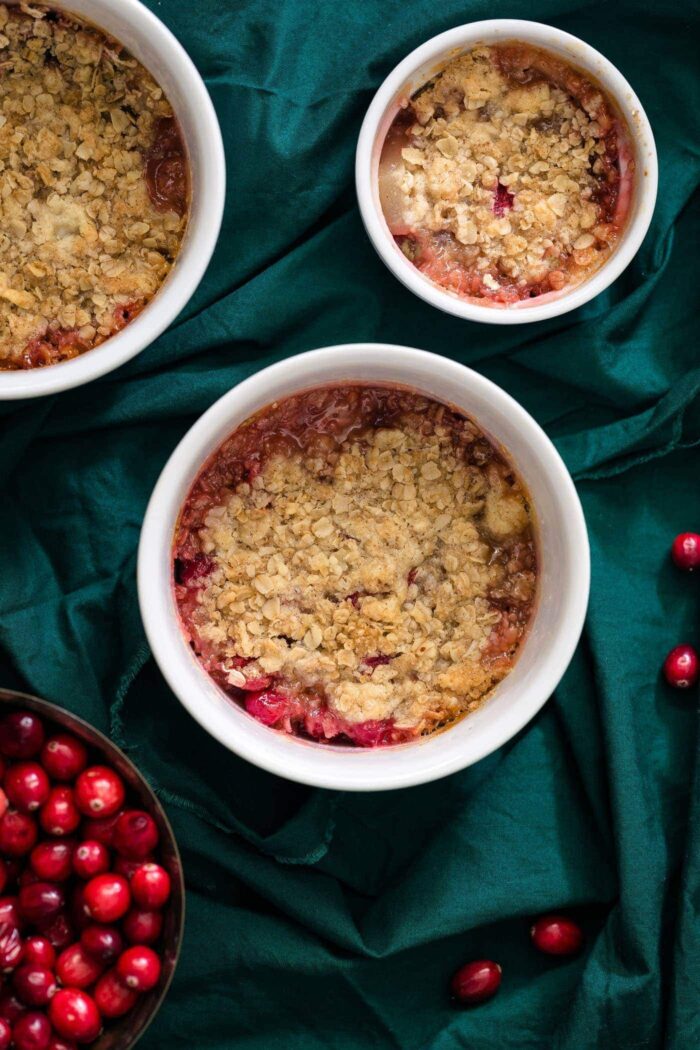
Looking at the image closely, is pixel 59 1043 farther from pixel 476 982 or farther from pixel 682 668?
pixel 682 668

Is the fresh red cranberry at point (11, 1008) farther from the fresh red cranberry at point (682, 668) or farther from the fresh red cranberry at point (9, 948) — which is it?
the fresh red cranberry at point (682, 668)

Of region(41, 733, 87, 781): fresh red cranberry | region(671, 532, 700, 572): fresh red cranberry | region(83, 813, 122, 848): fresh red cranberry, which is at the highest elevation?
region(671, 532, 700, 572): fresh red cranberry

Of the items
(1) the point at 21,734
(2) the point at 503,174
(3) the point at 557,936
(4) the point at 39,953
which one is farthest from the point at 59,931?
(2) the point at 503,174

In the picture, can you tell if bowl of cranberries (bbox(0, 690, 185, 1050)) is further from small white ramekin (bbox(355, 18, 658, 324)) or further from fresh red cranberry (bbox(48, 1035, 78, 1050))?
small white ramekin (bbox(355, 18, 658, 324))

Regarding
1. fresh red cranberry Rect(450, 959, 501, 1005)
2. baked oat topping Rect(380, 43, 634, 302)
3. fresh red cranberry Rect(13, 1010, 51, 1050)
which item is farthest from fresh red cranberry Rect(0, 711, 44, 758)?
baked oat topping Rect(380, 43, 634, 302)

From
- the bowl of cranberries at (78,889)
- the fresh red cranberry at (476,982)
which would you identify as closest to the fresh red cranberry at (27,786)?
the bowl of cranberries at (78,889)
